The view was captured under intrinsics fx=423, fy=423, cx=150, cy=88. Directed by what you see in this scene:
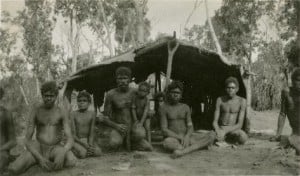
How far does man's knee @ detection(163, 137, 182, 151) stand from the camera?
646cm

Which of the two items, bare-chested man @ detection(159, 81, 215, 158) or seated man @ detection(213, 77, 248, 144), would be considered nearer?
bare-chested man @ detection(159, 81, 215, 158)

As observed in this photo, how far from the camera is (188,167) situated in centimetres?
547

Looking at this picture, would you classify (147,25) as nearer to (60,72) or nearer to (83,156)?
(60,72)

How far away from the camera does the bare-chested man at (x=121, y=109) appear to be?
6848 mm

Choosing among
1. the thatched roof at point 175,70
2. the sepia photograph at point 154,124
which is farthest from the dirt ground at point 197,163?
the thatched roof at point 175,70

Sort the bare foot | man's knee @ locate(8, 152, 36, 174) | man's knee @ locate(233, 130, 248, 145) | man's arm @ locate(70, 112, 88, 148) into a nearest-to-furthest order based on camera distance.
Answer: man's knee @ locate(8, 152, 36, 174)
the bare foot
man's arm @ locate(70, 112, 88, 148)
man's knee @ locate(233, 130, 248, 145)

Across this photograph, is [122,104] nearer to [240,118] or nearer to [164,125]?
[164,125]

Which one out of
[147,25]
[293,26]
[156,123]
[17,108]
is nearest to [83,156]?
[156,123]

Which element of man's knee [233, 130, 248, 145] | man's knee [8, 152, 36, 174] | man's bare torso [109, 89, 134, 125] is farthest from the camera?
man's knee [233, 130, 248, 145]

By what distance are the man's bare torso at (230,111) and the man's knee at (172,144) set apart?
1.57 metres

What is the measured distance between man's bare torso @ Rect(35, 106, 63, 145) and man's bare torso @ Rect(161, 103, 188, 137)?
1.94 m

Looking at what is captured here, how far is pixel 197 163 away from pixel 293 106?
1.96m

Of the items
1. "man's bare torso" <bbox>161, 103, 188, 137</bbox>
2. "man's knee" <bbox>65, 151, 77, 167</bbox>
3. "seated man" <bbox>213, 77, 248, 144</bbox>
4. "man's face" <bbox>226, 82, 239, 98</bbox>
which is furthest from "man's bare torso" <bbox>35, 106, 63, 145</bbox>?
"man's face" <bbox>226, 82, 239, 98</bbox>

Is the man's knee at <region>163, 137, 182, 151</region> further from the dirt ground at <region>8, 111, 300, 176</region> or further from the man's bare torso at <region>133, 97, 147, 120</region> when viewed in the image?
the man's bare torso at <region>133, 97, 147, 120</region>
